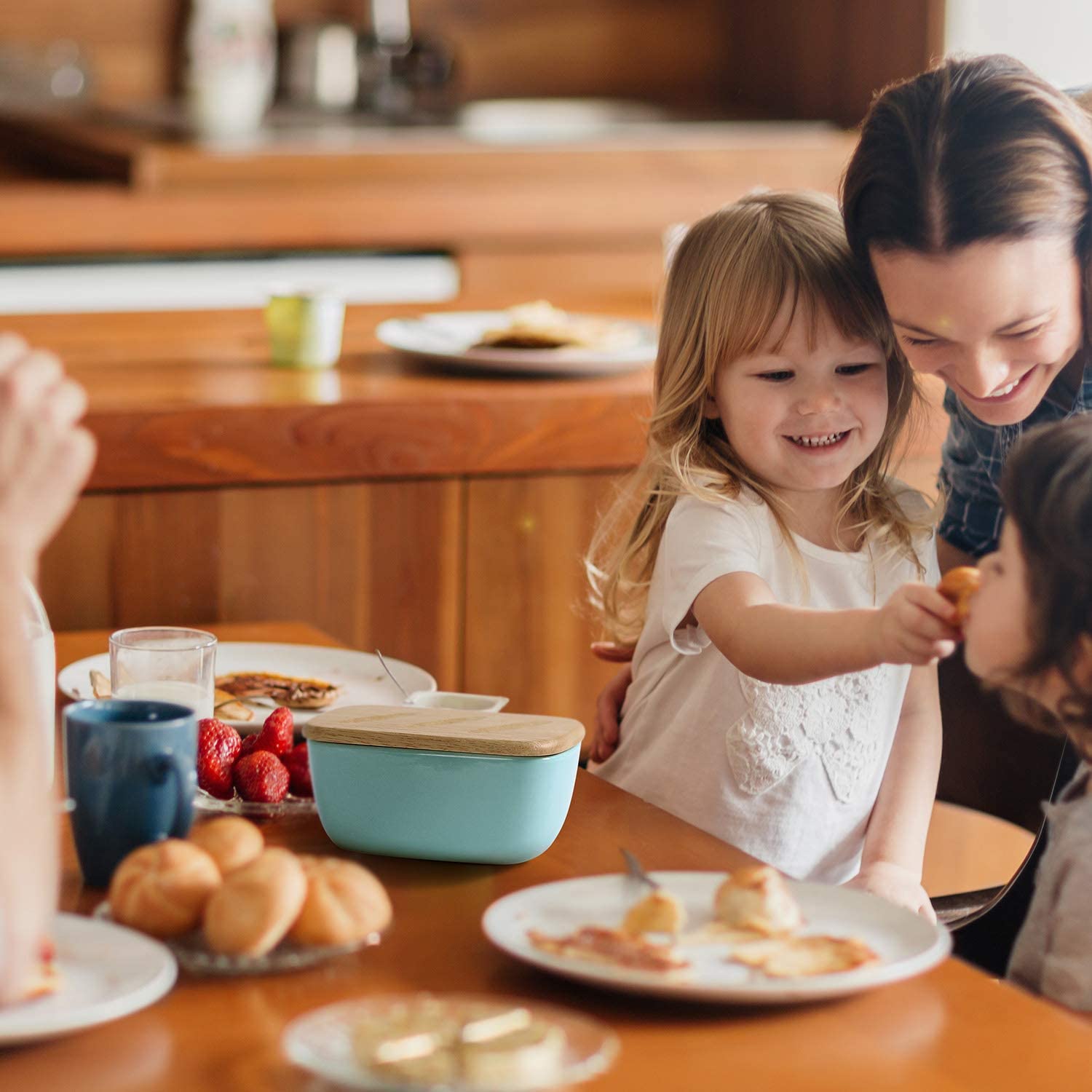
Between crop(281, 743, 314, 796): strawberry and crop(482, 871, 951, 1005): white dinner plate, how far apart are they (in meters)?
0.24

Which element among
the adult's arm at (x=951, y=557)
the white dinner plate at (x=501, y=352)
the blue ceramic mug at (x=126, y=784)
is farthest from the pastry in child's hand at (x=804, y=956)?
the white dinner plate at (x=501, y=352)

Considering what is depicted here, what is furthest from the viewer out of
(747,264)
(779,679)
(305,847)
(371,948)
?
(747,264)

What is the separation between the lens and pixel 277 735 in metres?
1.22

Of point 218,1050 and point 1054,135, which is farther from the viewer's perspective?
point 1054,135

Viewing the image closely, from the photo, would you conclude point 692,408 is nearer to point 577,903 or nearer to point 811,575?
point 811,575

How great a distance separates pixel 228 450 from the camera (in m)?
2.04

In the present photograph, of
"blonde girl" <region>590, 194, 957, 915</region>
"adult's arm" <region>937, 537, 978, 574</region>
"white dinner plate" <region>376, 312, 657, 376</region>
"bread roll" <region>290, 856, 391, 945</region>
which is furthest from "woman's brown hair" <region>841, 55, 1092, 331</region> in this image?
"white dinner plate" <region>376, 312, 657, 376</region>

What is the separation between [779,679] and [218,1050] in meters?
0.54

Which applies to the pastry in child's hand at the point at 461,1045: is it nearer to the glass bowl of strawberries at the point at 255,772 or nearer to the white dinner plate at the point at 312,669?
the glass bowl of strawberries at the point at 255,772

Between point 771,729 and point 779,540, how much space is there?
0.16 m

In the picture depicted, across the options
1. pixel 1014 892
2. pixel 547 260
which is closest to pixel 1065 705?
pixel 1014 892

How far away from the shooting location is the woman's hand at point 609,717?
160 centimetres

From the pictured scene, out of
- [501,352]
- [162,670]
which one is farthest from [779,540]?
[501,352]

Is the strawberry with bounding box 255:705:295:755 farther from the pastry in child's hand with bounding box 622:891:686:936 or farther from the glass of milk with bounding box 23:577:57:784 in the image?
the pastry in child's hand with bounding box 622:891:686:936
